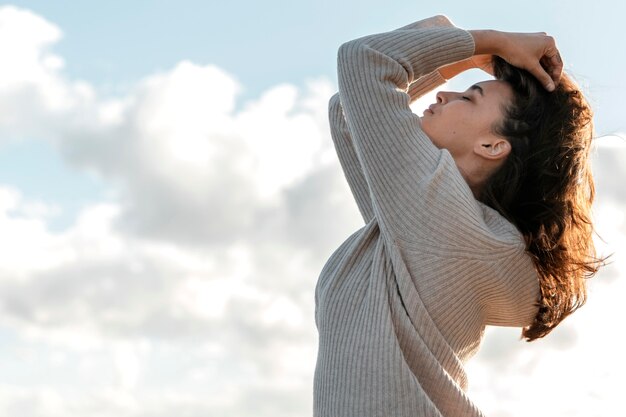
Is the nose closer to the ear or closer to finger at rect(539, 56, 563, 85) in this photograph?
the ear

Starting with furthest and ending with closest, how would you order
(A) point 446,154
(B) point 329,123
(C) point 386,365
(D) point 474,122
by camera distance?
(B) point 329,123 → (D) point 474,122 → (A) point 446,154 → (C) point 386,365

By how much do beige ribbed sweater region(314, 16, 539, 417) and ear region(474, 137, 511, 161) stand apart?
0.19 metres

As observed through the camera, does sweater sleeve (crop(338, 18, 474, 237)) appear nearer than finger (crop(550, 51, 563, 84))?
Yes

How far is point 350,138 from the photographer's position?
338 centimetres

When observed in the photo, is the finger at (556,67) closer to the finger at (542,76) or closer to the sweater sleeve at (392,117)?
the finger at (542,76)

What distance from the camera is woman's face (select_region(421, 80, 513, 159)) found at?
9.48 feet

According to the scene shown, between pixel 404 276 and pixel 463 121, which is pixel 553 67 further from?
pixel 404 276

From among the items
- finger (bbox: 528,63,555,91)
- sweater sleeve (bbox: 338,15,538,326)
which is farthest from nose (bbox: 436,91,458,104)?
finger (bbox: 528,63,555,91)

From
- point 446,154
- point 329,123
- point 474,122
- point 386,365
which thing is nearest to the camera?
point 386,365

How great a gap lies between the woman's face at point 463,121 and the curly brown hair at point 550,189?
38mm

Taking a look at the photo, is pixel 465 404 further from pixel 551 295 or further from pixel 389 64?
pixel 389 64

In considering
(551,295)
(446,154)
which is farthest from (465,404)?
(446,154)

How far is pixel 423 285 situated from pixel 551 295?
1.70ft

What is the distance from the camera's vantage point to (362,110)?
9.09 feet
